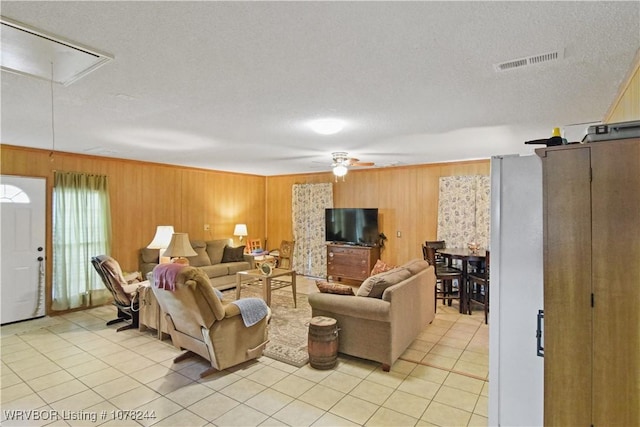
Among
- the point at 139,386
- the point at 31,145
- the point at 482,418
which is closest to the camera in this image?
the point at 482,418

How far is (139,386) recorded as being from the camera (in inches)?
121

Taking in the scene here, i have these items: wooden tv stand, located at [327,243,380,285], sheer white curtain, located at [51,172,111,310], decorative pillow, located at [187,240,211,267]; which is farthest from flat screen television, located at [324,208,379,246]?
sheer white curtain, located at [51,172,111,310]

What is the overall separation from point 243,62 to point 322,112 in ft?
3.79

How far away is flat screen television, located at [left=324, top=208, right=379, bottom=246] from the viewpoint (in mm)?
7090

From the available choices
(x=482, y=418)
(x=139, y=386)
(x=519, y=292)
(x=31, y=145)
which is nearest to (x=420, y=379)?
(x=482, y=418)

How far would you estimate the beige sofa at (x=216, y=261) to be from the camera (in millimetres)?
6133

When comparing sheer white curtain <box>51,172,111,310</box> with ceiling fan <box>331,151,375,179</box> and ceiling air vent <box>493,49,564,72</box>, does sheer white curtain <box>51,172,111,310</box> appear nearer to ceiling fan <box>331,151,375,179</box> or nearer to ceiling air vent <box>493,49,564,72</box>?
ceiling fan <box>331,151,375,179</box>

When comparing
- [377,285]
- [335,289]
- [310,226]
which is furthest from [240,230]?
[377,285]

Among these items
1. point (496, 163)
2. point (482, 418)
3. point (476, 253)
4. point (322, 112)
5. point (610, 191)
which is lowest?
point (482, 418)

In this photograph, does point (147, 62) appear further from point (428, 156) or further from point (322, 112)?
point (428, 156)

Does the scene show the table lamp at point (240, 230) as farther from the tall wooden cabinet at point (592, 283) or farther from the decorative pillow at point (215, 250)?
the tall wooden cabinet at point (592, 283)

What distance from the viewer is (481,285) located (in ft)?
17.3

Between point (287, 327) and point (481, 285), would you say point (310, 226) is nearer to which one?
point (287, 327)

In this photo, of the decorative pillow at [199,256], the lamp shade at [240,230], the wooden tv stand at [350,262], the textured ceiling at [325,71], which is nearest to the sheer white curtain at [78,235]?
the textured ceiling at [325,71]
